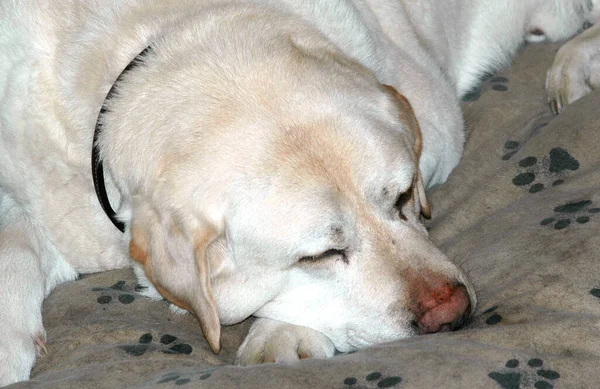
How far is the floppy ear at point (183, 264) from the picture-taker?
2.69m

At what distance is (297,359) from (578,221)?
972 millimetres

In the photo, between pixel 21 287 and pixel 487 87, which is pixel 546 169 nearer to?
pixel 487 87

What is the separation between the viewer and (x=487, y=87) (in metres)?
4.17

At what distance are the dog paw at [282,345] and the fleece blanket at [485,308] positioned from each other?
0.10 metres

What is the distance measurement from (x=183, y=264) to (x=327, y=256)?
1.39 feet

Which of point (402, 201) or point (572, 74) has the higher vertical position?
point (402, 201)

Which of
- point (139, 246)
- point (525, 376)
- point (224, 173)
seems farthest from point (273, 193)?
point (525, 376)

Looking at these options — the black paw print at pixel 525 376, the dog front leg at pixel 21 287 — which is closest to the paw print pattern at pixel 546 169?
the black paw print at pixel 525 376

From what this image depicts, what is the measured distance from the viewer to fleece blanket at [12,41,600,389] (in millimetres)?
2373

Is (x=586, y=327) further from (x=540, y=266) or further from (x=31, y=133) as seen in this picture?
(x=31, y=133)

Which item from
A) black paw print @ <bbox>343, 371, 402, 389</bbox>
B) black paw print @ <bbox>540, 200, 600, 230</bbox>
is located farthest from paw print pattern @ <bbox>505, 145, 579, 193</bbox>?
black paw print @ <bbox>343, 371, 402, 389</bbox>

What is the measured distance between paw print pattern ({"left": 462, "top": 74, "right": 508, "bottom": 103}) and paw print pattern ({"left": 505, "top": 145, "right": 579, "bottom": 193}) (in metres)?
0.81

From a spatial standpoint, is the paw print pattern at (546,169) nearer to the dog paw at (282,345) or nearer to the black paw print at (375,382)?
the dog paw at (282,345)

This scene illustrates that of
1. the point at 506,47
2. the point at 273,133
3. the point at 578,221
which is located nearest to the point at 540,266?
the point at 578,221
